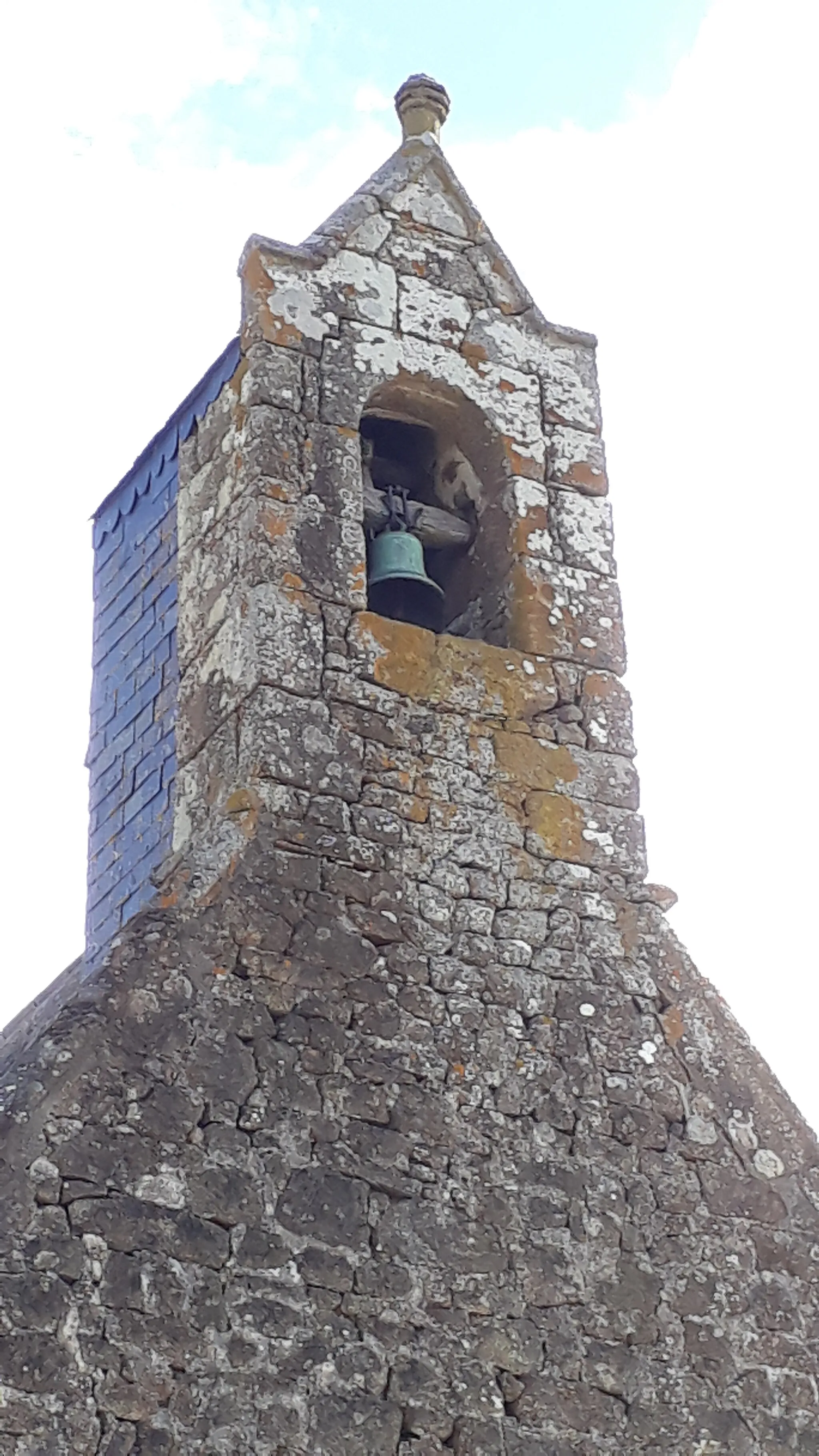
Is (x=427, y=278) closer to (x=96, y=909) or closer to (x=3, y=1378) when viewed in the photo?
(x=96, y=909)

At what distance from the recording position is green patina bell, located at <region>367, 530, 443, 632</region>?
6.84 meters

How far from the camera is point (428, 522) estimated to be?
712 cm

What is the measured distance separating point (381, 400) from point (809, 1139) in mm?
2780

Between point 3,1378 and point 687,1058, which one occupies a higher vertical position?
point 687,1058

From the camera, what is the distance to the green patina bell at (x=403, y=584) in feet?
22.4

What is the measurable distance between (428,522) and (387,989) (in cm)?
186

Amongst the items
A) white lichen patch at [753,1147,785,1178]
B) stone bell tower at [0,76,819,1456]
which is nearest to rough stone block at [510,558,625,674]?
stone bell tower at [0,76,819,1456]

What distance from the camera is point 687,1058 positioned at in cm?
625

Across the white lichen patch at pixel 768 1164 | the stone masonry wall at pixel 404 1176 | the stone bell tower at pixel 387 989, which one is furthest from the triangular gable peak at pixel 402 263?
the white lichen patch at pixel 768 1164

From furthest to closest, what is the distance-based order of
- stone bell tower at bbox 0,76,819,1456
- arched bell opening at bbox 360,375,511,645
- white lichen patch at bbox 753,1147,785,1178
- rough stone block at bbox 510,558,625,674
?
arched bell opening at bbox 360,375,511,645, rough stone block at bbox 510,558,625,674, white lichen patch at bbox 753,1147,785,1178, stone bell tower at bbox 0,76,819,1456

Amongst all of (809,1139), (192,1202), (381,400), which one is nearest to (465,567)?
(381,400)

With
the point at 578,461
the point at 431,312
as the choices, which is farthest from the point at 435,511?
the point at 431,312

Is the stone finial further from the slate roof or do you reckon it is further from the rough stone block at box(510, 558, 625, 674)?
the rough stone block at box(510, 558, 625, 674)

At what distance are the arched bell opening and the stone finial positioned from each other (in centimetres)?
120
